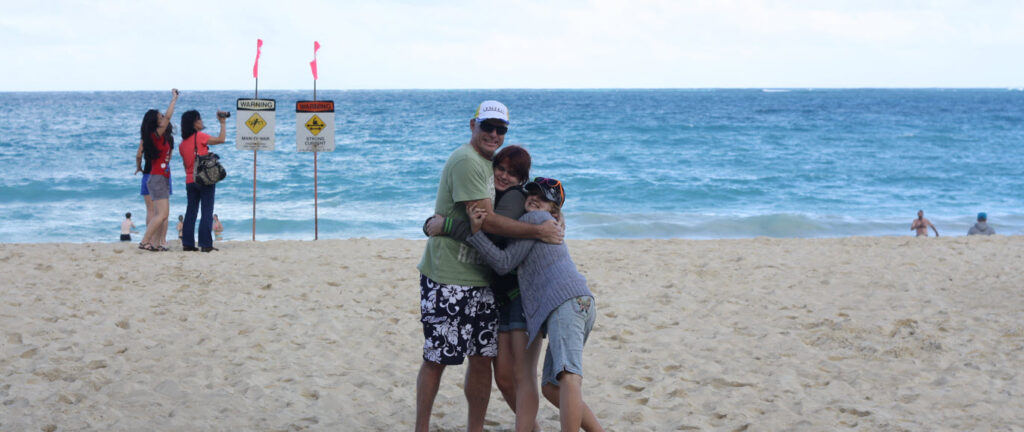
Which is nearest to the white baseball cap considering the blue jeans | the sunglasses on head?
the sunglasses on head

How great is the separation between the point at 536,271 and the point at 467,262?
29 centimetres

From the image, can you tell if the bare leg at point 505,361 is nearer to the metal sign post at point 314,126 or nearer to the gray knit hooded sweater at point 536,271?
the gray knit hooded sweater at point 536,271

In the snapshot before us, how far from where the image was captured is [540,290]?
10.6ft

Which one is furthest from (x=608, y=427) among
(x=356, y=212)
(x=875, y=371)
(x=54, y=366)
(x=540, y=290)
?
(x=356, y=212)

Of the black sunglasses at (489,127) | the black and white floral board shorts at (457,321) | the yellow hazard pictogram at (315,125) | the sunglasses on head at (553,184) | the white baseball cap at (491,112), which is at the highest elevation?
the white baseball cap at (491,112)

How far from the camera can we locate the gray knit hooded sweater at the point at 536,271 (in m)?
3.19

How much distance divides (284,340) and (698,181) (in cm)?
1840

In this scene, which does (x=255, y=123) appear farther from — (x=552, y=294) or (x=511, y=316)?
(x=552, y=294)

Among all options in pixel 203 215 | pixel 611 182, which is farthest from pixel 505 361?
pixel 611 182

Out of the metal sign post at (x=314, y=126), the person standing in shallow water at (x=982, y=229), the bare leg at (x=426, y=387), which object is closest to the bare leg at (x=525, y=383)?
the bare leg at (x=426, y=387)

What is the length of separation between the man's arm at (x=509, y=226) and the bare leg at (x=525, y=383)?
0.46 meters

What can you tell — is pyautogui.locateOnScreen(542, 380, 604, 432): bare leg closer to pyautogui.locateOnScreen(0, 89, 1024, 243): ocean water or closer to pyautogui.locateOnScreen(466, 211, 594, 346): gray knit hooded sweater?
pyautogui.locateOnScreen(466, 211, 594, 346): gray knit hooded sweater

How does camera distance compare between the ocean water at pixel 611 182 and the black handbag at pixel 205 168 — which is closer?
the black handbag at pixel 205 168

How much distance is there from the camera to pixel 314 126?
10500mm
